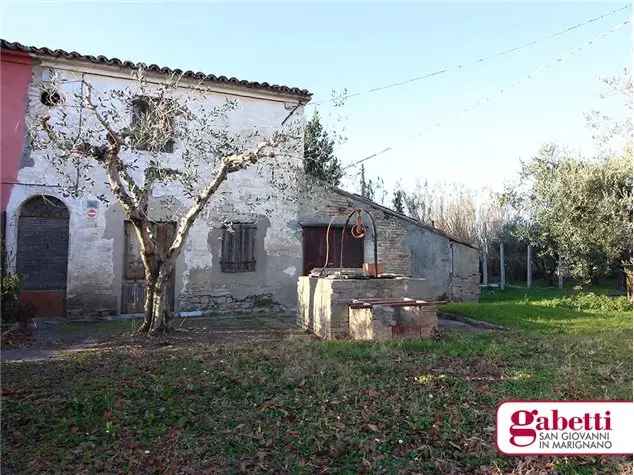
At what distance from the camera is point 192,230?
1035 cm

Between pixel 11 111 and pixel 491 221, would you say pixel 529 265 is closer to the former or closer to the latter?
pixel 491 221

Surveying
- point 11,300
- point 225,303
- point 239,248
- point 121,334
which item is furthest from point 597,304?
point 11,300

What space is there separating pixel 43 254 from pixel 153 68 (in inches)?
180

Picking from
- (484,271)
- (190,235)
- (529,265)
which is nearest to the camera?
(190,235)

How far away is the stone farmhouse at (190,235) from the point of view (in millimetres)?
9039

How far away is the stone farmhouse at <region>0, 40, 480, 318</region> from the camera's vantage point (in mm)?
9039

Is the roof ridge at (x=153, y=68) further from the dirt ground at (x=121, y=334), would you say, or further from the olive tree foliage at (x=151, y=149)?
the dirt ground at (x=121, y=334)

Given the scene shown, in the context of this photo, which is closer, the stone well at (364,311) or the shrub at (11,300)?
the stone well at (364,311)

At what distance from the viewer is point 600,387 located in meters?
4.00

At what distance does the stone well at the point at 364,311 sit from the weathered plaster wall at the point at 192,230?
10.9 feet

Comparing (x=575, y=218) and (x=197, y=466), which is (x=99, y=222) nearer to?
(x=197, y=466)

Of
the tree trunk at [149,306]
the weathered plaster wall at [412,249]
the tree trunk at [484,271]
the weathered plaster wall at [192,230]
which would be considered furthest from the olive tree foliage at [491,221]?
the tree trunk at [149,306]

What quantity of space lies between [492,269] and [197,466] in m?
19.0

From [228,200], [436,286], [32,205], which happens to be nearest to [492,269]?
[436,286]
